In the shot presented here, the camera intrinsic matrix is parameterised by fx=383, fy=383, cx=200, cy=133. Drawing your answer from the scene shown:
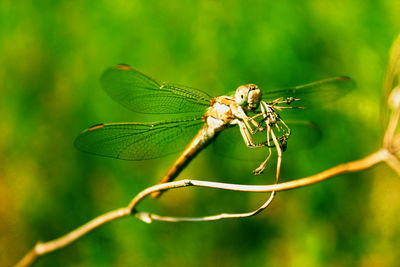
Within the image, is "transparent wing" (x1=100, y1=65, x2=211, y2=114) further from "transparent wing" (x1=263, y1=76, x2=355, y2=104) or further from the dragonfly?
"transparent wing" (x1=263, y1=76, x2=355, y2=104)

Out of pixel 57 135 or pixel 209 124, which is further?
pixel 57 135

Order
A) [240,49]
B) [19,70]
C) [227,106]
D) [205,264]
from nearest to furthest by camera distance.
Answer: [227,106] → [205,264] → [240,49] → [19,70]

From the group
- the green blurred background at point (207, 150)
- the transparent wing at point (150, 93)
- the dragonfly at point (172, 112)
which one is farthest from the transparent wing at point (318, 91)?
the green blurred background at point (207, 150)

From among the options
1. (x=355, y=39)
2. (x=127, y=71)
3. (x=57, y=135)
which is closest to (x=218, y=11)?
(x=355, y=39)

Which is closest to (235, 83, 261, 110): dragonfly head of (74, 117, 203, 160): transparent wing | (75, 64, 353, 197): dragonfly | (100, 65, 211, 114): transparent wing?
(75, 64, 353, 197): dragonfly

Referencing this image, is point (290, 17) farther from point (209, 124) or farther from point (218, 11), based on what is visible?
point (209, 124)

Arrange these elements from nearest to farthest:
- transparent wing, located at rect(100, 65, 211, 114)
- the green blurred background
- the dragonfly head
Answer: the dragonfly head < transparent wing, located at rect(100, 65, 211, 114) < the green blurred background
